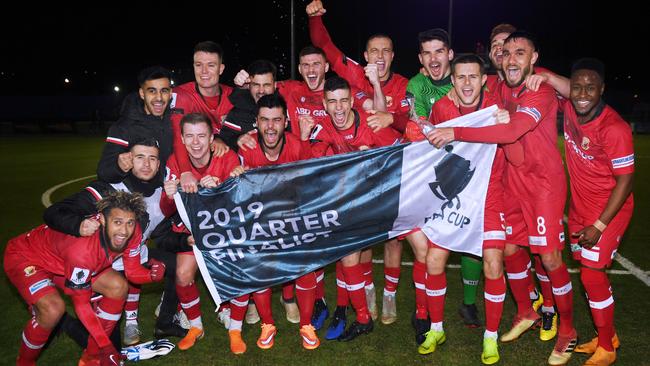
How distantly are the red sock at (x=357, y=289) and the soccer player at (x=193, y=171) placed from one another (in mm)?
1341

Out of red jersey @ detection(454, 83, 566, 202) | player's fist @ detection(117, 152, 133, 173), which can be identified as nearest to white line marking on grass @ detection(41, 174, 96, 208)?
player's fist @ detection(117, 152, 133, 173)

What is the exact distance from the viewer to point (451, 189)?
4.41m

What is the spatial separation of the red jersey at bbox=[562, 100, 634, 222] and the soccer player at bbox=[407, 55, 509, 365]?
555mm

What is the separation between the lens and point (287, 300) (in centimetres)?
521

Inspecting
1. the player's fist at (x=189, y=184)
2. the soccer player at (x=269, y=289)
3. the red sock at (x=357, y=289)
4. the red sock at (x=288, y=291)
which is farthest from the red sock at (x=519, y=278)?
the player's fist at (x=189, y=184)

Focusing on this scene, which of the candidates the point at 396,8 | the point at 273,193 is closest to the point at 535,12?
the point at 396,8

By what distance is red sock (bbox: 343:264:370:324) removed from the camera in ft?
15.3

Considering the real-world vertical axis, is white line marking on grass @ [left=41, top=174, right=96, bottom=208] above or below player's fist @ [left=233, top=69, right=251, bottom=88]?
below

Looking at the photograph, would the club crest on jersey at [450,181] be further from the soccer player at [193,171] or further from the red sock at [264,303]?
the soccer player at [193,171]

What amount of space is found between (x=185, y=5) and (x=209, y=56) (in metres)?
38.7

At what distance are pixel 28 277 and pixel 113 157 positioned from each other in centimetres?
113

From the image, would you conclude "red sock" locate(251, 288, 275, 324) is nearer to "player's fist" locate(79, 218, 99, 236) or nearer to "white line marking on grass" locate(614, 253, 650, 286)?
"player's fist" locate(79, 218, 99, 236)

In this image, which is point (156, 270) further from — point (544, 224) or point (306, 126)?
point (544, 224)

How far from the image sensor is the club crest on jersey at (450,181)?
14.4 ft
